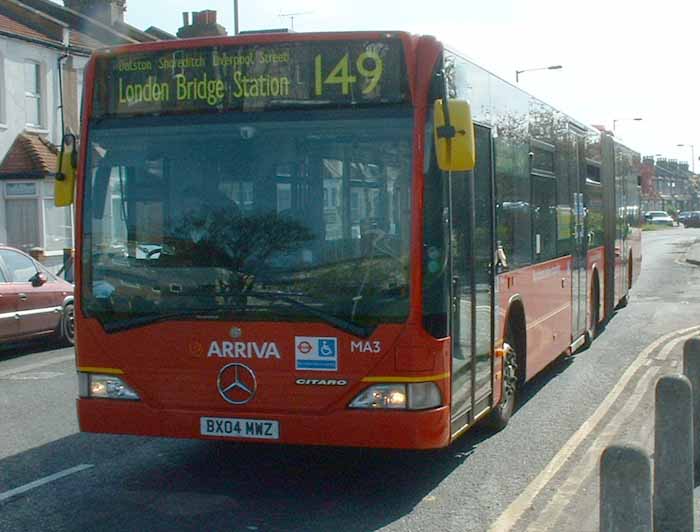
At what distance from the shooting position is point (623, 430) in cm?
930

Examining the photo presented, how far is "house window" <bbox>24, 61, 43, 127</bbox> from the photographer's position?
3059 centimetres

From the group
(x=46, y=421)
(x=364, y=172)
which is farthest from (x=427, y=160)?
(x=46, y=421)

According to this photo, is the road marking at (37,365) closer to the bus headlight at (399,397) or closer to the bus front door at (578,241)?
the bus front door at (578,241)

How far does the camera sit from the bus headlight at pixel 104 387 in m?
7.04

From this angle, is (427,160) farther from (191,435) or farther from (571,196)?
(571,196)

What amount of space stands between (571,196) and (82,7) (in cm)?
3037

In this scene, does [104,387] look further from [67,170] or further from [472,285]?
[472,285]

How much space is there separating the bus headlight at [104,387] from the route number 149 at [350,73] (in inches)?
89.3

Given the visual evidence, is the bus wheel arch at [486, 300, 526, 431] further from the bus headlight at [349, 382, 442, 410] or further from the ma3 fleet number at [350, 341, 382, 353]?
the ma3 fleet number at [350, 341, 382, 353]

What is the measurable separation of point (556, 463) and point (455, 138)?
9.61 ft

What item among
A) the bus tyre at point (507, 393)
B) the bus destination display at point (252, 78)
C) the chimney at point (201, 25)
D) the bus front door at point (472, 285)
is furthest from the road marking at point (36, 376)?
the chimney at point (201, 25)

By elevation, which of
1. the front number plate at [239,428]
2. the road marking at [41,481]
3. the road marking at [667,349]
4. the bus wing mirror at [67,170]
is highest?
the bus wing mirror at [67,170]

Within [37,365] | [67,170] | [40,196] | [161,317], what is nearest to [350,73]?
[161,317]

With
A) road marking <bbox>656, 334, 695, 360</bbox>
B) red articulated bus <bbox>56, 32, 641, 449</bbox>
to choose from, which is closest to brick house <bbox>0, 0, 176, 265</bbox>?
road marking <bbox>656, 334, 695, 360</bbox>
